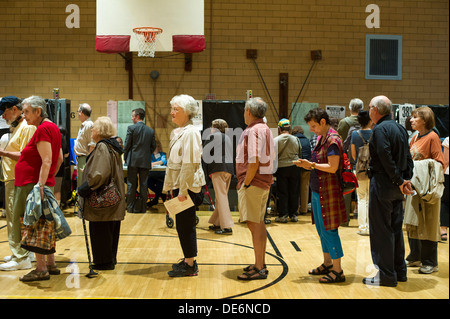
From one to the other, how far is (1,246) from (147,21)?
4.44 meters

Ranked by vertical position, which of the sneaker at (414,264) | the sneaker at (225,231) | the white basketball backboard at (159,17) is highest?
the white basketball backboard at (159,17)

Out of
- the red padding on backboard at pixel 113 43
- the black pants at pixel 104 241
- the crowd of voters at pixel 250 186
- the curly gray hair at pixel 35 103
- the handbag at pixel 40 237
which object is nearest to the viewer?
the crowd of voters at pixel 250 186

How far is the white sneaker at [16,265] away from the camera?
4.54m

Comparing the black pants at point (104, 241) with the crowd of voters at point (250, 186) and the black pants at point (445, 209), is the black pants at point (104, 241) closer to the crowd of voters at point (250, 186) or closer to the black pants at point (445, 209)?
the crowd of voters at point (250, 186)

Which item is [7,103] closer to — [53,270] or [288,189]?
[53,270]

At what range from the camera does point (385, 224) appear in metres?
3.98

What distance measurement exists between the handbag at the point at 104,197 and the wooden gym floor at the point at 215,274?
0.64 m

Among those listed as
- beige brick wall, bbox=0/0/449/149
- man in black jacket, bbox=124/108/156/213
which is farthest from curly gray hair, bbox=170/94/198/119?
beige brick wall, bbox=0/0/449/149

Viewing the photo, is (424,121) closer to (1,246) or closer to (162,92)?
(1,246)

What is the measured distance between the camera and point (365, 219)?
6.45 metres

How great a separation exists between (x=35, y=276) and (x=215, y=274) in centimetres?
152

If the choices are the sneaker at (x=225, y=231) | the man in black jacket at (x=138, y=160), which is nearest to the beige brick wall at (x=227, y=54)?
the man in black jacket at (x=138, y=160)

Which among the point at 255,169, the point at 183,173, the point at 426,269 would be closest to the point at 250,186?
the point at 255,169

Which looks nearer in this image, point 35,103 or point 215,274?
point 35,103
